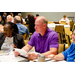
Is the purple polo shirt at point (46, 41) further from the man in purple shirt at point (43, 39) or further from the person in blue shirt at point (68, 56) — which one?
the person in blue shirt at point (68, 56)

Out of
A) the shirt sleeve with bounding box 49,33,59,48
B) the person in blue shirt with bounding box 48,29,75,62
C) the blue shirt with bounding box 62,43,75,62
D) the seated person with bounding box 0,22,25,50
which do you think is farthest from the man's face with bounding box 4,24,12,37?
the blue shirt with bounding box 62,43,75,62

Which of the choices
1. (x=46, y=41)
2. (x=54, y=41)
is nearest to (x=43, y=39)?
(x=46, y=41)

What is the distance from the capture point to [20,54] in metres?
1.87

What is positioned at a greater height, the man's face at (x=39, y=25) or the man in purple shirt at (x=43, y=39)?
the man's face at (x=39, y=25)

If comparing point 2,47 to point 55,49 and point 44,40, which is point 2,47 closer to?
point 44,40

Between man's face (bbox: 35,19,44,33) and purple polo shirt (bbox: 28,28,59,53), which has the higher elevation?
man's face (bbox: 35,19,44,33)

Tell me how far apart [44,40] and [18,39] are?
1.91 feet

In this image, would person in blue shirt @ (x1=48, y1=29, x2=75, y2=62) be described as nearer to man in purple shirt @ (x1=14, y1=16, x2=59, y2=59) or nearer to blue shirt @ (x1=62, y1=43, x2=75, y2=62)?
blue shirt @ (x1=62, y1=43, x2=75, y2=62)

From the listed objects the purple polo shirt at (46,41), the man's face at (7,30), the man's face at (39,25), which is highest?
the man's face at (39,25)

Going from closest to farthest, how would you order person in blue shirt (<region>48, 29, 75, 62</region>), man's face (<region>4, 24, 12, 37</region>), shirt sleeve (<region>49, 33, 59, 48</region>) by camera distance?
person in blue shirt (<region>48, 29, 75, 62</region>), shirt sleeve (<region>49, 33, 59, 48</region>), man's face (<region>4, 24, 12, 37</region>)

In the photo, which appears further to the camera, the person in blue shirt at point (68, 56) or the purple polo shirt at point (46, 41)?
the purple polo shirt at point (46, 41)

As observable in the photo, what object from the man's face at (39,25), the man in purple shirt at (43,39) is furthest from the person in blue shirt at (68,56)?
the man's face at (39,25)

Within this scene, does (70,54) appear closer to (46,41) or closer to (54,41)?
(54,41)

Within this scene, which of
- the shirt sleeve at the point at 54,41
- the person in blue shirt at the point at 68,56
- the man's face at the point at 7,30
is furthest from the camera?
the man's face at the point at 7,30
